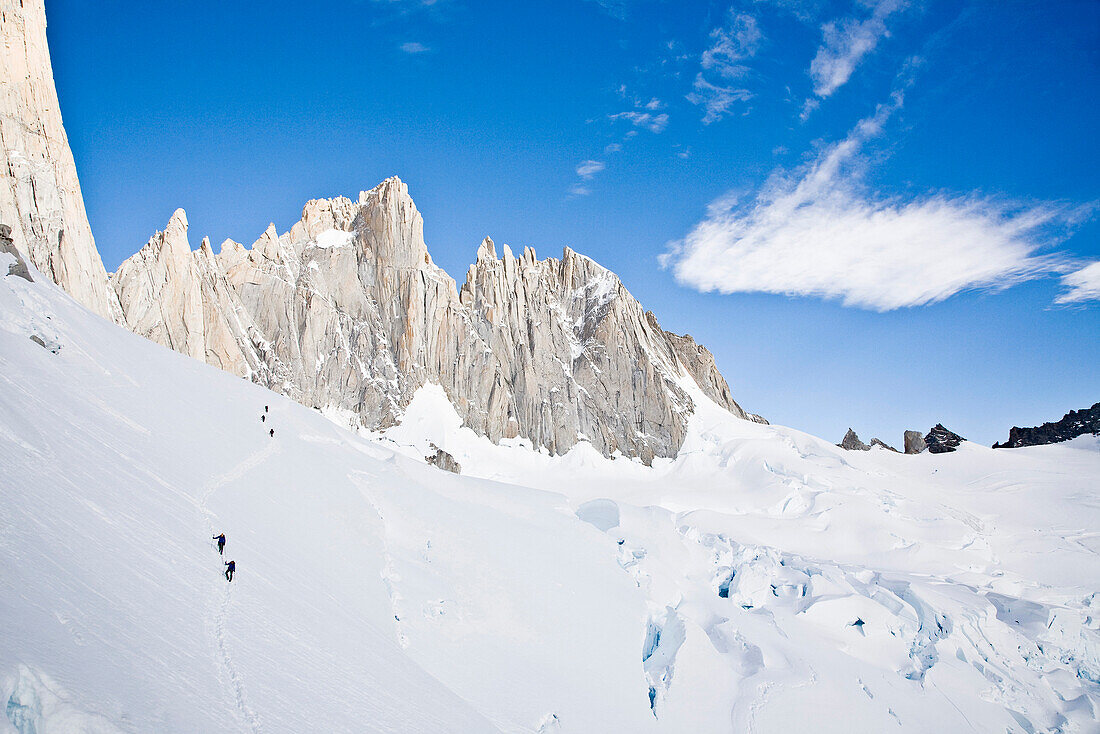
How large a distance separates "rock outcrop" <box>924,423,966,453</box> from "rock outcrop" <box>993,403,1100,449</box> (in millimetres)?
12237

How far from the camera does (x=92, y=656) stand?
847cm

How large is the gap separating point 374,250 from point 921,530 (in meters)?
76.9

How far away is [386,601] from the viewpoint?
20203mm

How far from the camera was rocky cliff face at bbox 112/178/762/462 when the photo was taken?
6844 centimetres

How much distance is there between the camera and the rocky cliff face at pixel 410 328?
68438 mm

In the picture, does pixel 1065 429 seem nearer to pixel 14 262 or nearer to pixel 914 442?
pixel 914 442

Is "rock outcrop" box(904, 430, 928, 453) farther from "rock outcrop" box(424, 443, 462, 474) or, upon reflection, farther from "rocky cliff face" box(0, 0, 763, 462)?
"rock outcrop" box(424, 443, 462, 474)

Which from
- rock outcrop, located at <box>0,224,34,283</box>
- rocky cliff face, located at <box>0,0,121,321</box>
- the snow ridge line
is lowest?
the snow ridge line

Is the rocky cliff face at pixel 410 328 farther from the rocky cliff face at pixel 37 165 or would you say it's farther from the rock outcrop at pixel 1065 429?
the rock outcrop at pixel 1065 429

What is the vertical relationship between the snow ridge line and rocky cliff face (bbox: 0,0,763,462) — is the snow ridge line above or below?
below

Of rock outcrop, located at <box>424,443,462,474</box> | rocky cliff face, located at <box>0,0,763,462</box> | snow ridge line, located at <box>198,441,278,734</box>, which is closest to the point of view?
snow ridge line, located at <box>198,441,278,734</box>

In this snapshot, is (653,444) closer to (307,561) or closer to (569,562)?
(569,562)

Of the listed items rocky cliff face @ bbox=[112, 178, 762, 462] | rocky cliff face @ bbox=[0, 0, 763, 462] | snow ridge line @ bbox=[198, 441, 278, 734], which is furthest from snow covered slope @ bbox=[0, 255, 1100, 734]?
rocky cliff face @ bbox=[112, 178, 762, 462]

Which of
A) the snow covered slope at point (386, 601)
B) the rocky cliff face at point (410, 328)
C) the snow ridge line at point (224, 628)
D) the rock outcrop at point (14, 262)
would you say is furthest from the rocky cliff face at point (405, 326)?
the snow ridge line at point (224, 628)
